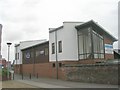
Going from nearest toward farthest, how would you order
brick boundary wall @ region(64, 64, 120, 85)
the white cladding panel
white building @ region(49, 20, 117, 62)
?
1. brick boundary wall @ region(64, 64, 120, 85)
2. white building @ region(49, 20, 117, 62)
3. the white cladding panel

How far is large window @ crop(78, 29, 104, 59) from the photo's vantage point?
40.0m

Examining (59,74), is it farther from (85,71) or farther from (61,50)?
(85,71)

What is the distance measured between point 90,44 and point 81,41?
267cm

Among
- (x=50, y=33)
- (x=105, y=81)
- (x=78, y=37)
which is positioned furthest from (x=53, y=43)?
(x=105, y=81)

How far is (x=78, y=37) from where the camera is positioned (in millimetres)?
42656

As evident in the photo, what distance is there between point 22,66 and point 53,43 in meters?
21.4

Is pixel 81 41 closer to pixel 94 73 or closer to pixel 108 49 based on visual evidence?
pixel 108 49

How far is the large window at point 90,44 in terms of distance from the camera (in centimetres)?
4000

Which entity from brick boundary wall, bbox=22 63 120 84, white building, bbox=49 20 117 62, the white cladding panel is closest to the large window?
white building, bbox=49 20 117 62

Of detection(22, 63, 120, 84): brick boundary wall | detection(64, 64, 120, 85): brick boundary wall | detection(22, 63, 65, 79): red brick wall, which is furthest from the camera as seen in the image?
detection(22, 63, 65, 79): red brick wall

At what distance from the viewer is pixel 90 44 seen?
4025 cm

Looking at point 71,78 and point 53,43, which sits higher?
point 53,43

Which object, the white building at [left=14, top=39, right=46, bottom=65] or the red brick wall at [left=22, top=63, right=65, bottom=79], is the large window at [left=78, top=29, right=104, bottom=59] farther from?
the white building at [left=14, top=39, right=46, bottom=65]

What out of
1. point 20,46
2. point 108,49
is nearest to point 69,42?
point 108,49
